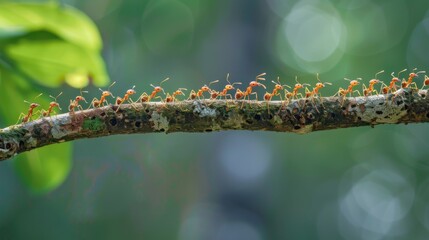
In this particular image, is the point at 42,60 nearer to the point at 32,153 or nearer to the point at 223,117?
the point at 32,153

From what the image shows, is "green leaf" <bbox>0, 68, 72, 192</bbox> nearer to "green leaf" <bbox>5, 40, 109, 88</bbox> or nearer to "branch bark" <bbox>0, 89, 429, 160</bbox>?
"green leaf" <bbox>5, 40, 109, 88</bbox>

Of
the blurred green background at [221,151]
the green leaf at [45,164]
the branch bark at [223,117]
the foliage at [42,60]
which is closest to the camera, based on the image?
the branch bark at [223,117]

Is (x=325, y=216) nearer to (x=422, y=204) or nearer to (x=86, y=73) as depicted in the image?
(x=422, y=204)

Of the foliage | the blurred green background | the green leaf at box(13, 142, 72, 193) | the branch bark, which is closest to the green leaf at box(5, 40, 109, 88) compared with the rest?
the foliage

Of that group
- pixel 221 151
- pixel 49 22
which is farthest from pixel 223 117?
pixel 221 151

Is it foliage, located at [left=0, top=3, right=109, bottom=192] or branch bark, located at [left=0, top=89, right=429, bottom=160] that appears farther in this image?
foliage, located at [left=0, top=3, right=109, bottom=192]

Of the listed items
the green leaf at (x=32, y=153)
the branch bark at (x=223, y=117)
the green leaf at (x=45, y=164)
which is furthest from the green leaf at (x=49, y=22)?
the branch bark at (x=223, y=117)

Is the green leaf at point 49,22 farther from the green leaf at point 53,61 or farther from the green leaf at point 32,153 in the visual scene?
the green leaf at point 32,153
